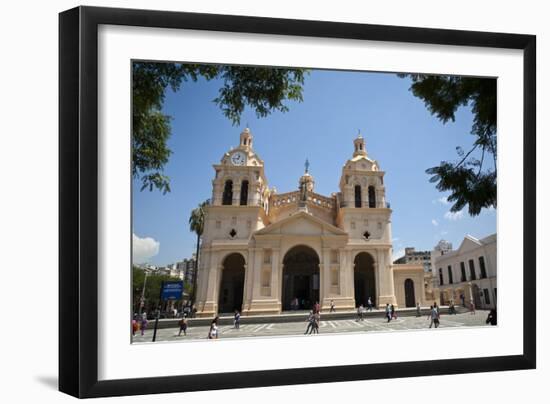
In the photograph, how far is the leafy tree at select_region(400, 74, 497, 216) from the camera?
9430 millimetres

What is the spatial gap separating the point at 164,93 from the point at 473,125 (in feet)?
20.8

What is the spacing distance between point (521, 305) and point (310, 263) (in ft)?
15.7

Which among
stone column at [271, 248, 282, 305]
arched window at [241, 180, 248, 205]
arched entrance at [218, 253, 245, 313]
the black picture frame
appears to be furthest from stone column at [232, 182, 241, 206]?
the black picture frame

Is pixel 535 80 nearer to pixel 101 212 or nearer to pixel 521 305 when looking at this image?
pixel 521 305

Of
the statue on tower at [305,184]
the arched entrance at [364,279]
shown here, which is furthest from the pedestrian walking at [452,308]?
the statue on tower at [305,184]

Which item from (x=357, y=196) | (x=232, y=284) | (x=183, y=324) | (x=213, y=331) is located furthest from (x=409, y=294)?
(x=183, y=324)

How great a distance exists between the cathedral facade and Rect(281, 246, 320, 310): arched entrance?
0.03 m

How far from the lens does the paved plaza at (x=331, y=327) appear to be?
7961 millimetres

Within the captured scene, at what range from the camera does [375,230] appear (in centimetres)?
1155

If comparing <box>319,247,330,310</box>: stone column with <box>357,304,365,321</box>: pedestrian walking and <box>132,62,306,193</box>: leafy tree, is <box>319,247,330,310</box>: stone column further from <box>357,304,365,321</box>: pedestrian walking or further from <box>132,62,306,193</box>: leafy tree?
<box>132,62,306,193</box>: leafy tree

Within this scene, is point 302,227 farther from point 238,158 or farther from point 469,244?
point 469,244

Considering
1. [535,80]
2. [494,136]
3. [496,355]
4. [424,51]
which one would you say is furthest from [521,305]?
[424,51]

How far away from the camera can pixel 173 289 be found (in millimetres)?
8719

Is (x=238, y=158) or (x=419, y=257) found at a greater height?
(x=238, y=158)
